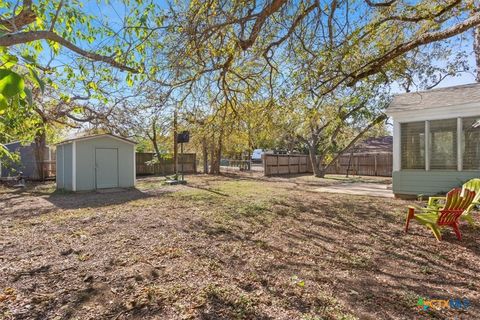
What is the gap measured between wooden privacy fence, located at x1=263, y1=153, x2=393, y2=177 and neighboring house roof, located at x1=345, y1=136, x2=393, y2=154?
6.98 feet

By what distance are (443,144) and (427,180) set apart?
3.61ft

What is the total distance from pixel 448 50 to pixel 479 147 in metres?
2.72

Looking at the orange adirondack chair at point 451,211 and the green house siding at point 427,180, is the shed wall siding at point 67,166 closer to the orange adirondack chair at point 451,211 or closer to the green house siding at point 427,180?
the orange adirondack chair at point 451,211

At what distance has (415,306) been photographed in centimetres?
235

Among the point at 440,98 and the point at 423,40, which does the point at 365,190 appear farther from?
the point at 423,40

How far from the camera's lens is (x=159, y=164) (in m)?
18.5

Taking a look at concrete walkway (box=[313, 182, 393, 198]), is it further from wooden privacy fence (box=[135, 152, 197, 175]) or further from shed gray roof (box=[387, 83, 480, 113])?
wooden privacy fence (box=[135, 152, 197, 175])

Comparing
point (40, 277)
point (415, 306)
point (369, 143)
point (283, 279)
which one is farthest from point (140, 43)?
point (369, 143)

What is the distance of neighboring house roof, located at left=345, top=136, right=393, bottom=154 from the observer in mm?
20516

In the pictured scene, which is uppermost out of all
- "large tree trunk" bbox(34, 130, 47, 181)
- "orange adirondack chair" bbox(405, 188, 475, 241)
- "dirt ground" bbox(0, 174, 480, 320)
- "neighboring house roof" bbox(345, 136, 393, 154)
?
"neighboring house roof" bbox(345, 136, 393, 154)

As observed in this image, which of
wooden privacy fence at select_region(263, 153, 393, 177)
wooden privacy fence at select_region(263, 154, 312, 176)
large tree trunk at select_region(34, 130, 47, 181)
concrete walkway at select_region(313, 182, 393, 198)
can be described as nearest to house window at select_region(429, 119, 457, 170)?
concrete walkway at select_region(313, 182, 393, 198)

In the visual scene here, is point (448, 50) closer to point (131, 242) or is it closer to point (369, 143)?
point (131, 242)

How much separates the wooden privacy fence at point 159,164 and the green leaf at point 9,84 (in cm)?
1584

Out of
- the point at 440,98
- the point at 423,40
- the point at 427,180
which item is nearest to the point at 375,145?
the point at 440,98
